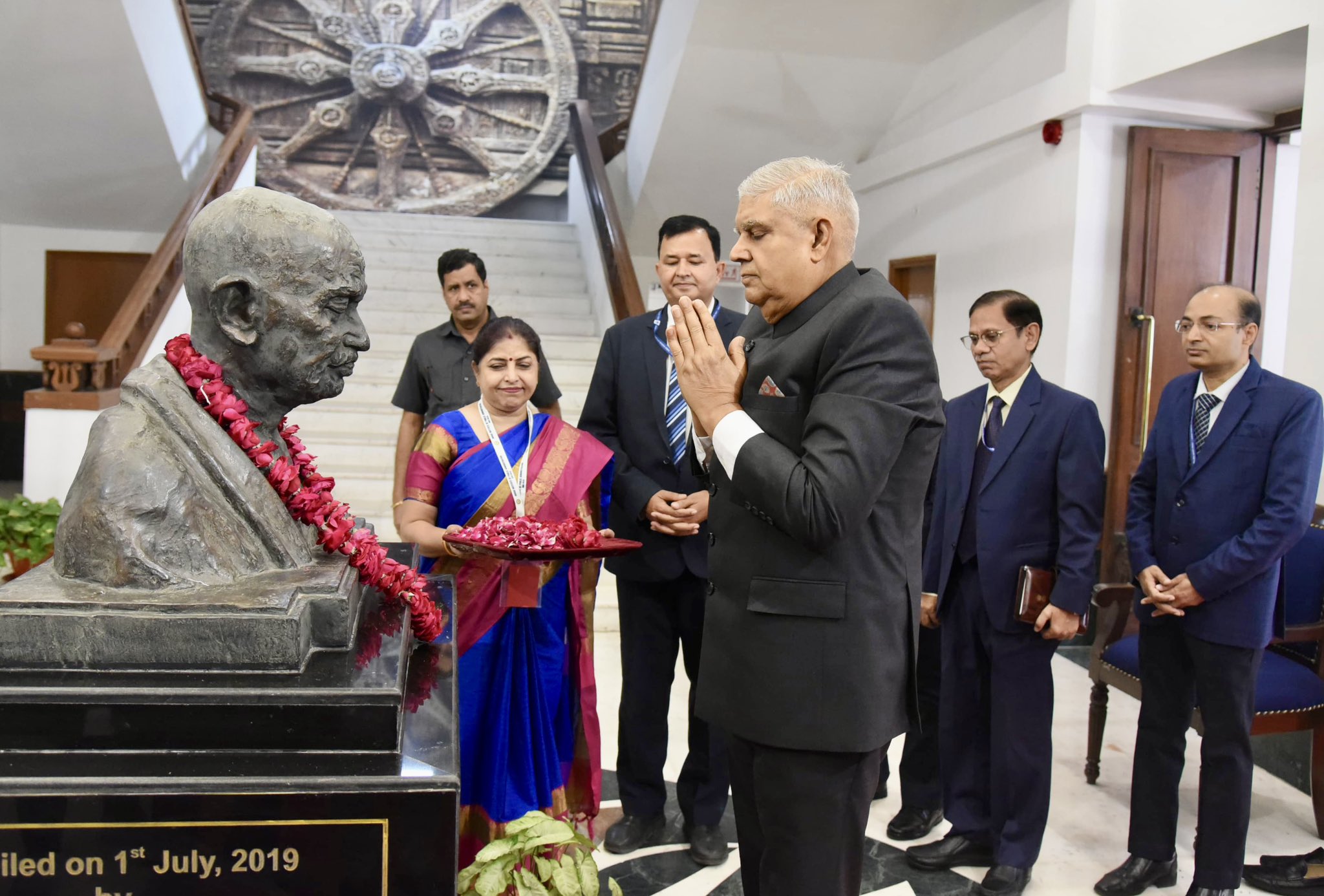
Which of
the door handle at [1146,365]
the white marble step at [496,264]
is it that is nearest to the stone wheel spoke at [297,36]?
the white marble step at [496,264]

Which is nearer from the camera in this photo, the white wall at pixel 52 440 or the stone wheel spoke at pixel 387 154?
the white wall at pixel 52 440

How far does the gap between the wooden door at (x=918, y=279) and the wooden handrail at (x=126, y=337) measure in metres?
3.86

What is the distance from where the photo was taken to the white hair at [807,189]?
1541mm

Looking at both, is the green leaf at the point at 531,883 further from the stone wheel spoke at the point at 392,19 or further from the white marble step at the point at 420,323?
the stone wheel spoke at the point at 392,19

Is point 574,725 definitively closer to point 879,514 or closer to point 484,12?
point 879,514

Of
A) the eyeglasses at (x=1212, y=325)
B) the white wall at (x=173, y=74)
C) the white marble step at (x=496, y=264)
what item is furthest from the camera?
the white marble step at (x=496, y=264)

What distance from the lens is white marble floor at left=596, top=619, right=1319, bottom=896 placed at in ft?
9.12

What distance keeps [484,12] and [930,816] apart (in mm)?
7814

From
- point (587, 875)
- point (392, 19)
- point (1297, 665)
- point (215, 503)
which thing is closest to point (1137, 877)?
point (1297, 665)

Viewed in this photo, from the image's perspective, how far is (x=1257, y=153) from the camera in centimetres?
470

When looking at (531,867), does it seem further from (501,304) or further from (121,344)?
(501,304)

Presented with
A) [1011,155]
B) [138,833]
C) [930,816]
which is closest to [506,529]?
[138,833]

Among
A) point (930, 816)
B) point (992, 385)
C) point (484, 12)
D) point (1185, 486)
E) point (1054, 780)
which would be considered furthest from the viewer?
point (484, 12)

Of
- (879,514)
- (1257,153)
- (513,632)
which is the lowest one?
(513,632)
